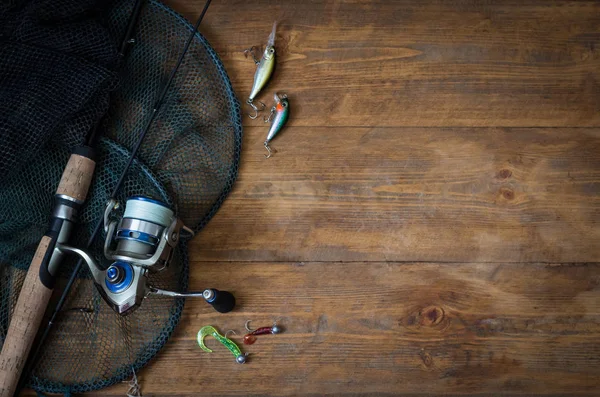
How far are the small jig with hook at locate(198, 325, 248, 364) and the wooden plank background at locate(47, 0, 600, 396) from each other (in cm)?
3

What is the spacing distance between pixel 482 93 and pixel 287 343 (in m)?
0.93

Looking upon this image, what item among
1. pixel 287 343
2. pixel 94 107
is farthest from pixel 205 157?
pixel 287 343

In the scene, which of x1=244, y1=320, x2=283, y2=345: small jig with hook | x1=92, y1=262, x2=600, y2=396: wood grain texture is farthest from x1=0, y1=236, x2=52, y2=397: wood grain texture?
x1=244, y1=320, x2=283, y2=345: small jig with hook

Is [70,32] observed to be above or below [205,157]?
above

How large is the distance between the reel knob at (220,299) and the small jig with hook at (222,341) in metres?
0.08

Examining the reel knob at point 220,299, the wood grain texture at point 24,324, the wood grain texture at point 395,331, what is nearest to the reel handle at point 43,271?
the wood grain texture at point 24,324

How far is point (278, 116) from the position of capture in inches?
62.9

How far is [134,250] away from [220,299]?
26 centimetres

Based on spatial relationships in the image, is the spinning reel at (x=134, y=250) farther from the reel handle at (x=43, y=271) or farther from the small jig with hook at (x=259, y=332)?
the small jig with hook at (x=259, y=332)

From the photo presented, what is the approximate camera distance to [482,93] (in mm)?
1662

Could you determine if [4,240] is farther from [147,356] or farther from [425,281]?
[425,281]

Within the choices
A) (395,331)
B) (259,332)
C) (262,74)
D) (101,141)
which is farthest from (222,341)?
(262,74)

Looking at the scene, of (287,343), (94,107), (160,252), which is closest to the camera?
(160,252)

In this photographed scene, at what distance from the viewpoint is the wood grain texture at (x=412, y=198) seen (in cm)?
161
